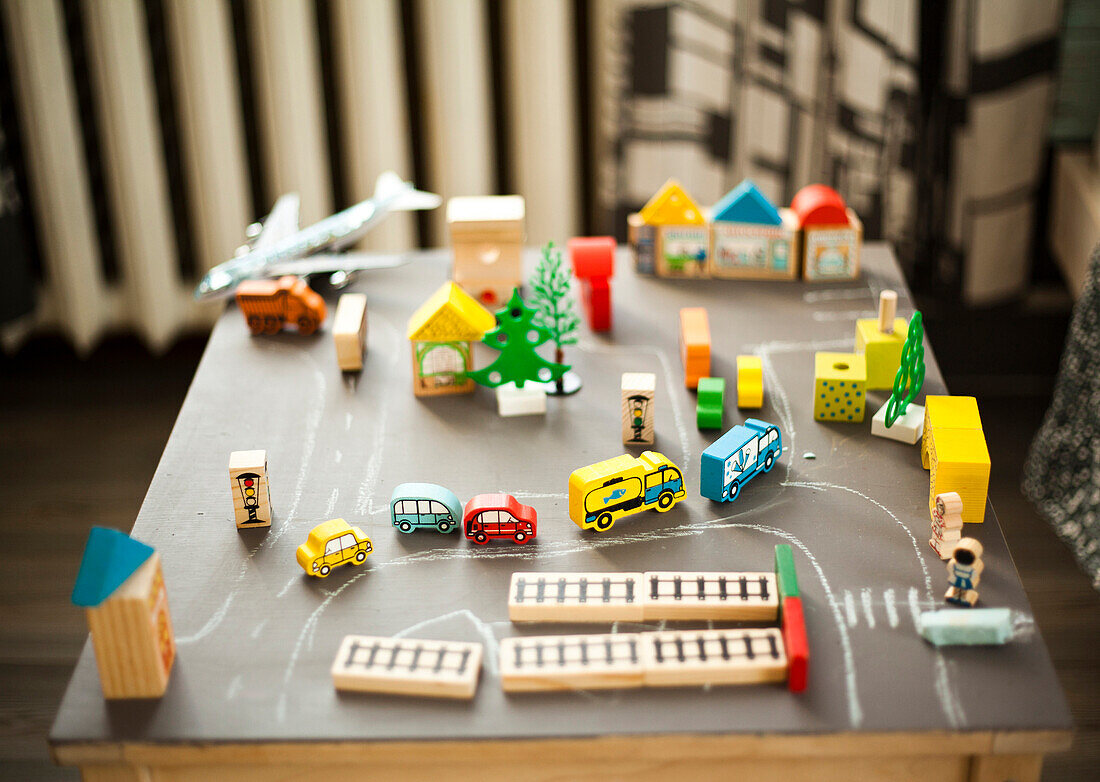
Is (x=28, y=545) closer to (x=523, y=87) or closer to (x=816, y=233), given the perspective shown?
(x=523, y=87)

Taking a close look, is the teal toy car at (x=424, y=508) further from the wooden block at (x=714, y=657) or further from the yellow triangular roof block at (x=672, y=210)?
the yellow triangular roof block at (x=672, y=210)

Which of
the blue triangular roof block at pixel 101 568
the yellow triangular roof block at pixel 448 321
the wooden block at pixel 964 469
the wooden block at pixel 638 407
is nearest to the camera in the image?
the blue triangular roof block at pixel 101 568

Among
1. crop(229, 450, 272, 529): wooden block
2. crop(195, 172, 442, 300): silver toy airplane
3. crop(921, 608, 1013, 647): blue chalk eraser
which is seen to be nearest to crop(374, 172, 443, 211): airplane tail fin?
crop(195, 172, 442, 300): silver toy airplane

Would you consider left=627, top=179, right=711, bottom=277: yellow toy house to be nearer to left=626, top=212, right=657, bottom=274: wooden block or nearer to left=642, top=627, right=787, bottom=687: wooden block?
left=626, top=212, right=657, bottom=274: wooden block

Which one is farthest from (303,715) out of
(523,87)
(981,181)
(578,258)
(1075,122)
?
(1075,122)

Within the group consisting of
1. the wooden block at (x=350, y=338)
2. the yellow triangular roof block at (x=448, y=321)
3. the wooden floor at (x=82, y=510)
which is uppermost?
the yellow triangular roof block at (x=448, y=321)

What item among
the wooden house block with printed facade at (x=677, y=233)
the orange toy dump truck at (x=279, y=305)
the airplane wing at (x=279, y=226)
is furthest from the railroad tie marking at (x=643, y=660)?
the airplane wing at (x=279, y=226)

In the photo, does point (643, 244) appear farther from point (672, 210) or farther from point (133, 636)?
point (133, 636)
